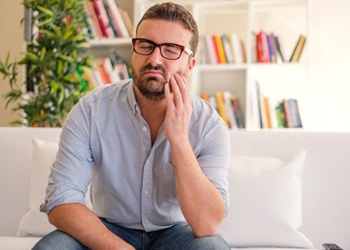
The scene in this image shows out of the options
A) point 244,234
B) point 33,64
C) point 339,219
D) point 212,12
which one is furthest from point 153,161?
point 212,12

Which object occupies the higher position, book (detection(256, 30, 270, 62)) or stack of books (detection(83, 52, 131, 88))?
book (detection(256, 30, 270, 62))

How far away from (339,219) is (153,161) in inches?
30.7

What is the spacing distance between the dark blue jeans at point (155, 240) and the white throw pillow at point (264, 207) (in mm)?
312

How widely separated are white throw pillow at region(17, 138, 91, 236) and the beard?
582 mm

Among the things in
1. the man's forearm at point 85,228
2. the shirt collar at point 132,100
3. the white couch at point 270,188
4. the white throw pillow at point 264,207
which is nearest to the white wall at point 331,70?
the white couch at point 270,188

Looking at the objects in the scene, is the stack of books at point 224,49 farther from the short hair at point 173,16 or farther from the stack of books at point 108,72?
the short hair at point 173,16

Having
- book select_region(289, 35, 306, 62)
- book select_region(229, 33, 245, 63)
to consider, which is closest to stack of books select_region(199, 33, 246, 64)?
book select_region(229, 33, 245, 63)

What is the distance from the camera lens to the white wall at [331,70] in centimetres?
452

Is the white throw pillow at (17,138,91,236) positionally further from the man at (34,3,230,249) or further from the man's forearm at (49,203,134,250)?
the man's forearm at (49,203,134,250)

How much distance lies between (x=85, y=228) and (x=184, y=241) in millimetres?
287

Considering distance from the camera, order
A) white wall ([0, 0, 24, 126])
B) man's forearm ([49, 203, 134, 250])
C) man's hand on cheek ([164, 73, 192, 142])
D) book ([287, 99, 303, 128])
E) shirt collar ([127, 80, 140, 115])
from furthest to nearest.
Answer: white wall ([0, 0, 24, 126]) → book ([287, 99, 303, 128]) → shirt collar ([127, 80, 140, 115]) → man's hand on cheek ([164, 73, 192, 142]) → man's forearm ([49, 203, 134, 250])

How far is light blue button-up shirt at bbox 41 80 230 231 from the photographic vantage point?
196 centimetres

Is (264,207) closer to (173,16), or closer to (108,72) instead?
(173,16)

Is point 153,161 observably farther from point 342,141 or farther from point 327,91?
point 327,91
